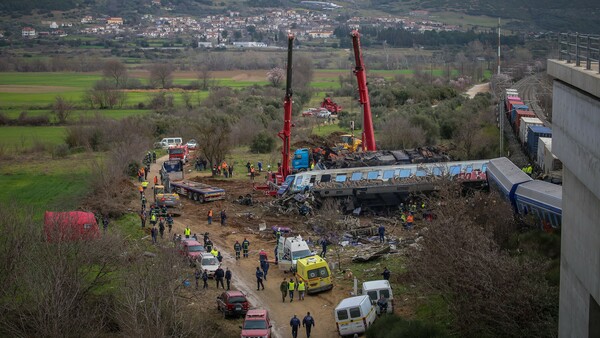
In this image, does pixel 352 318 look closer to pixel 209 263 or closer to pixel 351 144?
pixel 209 263

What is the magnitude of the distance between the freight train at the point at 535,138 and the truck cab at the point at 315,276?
8.79 meters

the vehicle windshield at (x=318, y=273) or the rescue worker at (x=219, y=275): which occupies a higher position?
the vehicle windshield at (x=318, y=273)

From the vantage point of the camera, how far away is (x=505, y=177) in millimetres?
33594

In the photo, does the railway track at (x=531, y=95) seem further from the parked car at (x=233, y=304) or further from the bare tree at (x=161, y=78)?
the bare tree at (x=161, y=78)

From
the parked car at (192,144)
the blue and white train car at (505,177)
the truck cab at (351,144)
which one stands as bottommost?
the parked car at (192,144)

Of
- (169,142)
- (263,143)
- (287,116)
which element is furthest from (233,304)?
(169,142)

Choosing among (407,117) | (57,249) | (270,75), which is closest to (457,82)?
(270,75)

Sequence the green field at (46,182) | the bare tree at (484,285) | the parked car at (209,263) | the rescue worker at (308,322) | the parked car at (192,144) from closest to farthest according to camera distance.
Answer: the bare tree at (484,285) → the rescue worker at (308,322) → the parked car at (209,263) → the green field at (46,182) → the parked car at (192,144)

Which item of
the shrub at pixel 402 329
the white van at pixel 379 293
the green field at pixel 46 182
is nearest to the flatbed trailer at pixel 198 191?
the green field at pixel 46 182

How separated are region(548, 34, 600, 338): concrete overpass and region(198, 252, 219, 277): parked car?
55.8 ft

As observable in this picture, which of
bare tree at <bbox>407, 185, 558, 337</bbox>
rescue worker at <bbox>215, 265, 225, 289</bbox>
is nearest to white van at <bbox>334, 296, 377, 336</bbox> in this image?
bare tree at <bbox>407, 185, 558, 337</bbox>

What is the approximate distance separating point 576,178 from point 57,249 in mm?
14241

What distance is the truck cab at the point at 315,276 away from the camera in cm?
2838

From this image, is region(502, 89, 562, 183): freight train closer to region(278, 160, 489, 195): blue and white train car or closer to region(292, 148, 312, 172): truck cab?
region(278, 160, 489, 195): blue and white train car
